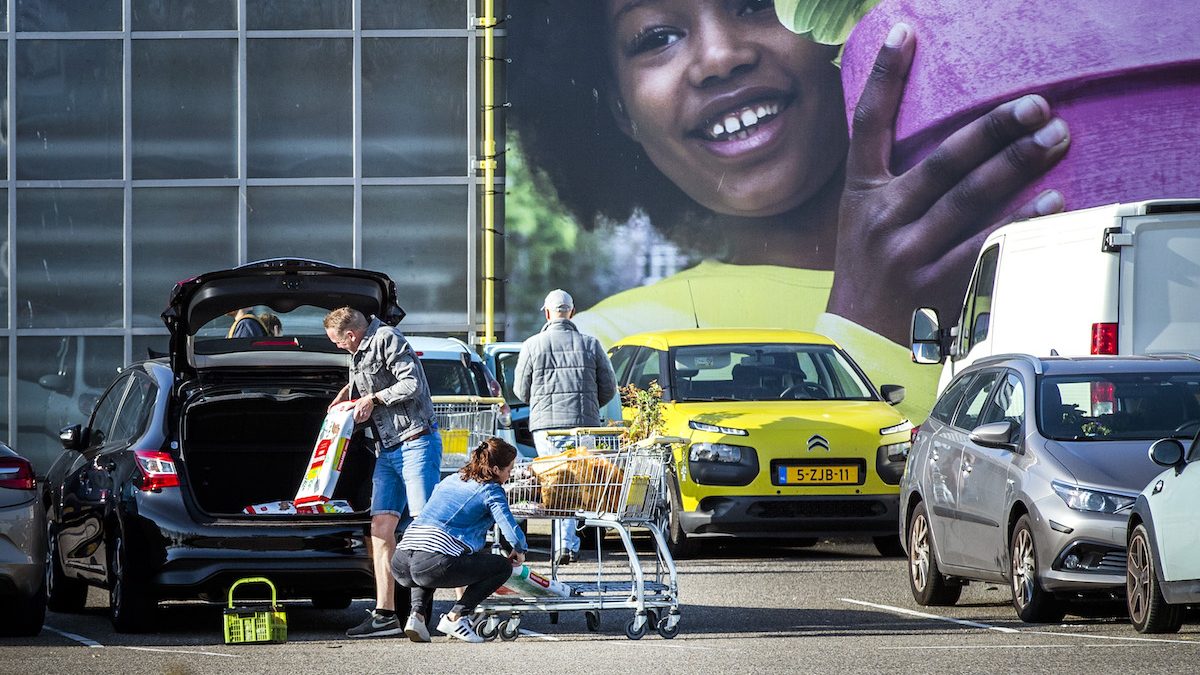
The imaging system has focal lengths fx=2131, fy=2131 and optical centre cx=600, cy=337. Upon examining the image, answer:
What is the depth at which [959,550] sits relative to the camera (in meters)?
12.1

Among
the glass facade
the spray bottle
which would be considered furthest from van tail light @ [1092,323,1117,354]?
the glass facade

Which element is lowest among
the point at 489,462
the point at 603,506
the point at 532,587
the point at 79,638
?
the point at 79,638

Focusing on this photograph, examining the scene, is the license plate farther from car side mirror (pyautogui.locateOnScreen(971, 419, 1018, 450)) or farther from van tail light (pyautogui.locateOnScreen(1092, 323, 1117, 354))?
car side mirror (pyautogui.locateOnScreen(971, 419, 1018, 450))

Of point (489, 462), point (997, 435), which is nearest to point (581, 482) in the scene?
point (489, 462)

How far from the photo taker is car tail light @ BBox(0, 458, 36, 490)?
11.1 meters

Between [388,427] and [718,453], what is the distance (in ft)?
15.6

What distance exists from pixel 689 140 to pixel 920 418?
4026 millimetres

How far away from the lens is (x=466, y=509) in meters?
10.4

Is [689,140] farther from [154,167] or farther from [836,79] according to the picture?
[154,167]

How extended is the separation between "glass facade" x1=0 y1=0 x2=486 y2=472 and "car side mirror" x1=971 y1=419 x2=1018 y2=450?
14.0m

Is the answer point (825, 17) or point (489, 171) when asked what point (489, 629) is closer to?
point (825, 17)

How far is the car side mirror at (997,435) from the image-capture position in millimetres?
11578

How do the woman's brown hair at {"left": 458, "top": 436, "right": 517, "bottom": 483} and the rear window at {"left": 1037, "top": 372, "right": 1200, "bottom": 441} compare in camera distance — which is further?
the rear window at {"left": 1037, "top": 372, "right": 1200, "bottom": 441}

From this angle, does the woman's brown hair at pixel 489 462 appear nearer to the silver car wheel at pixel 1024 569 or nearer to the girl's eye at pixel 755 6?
the silver car wheel at pixel 1024 569
